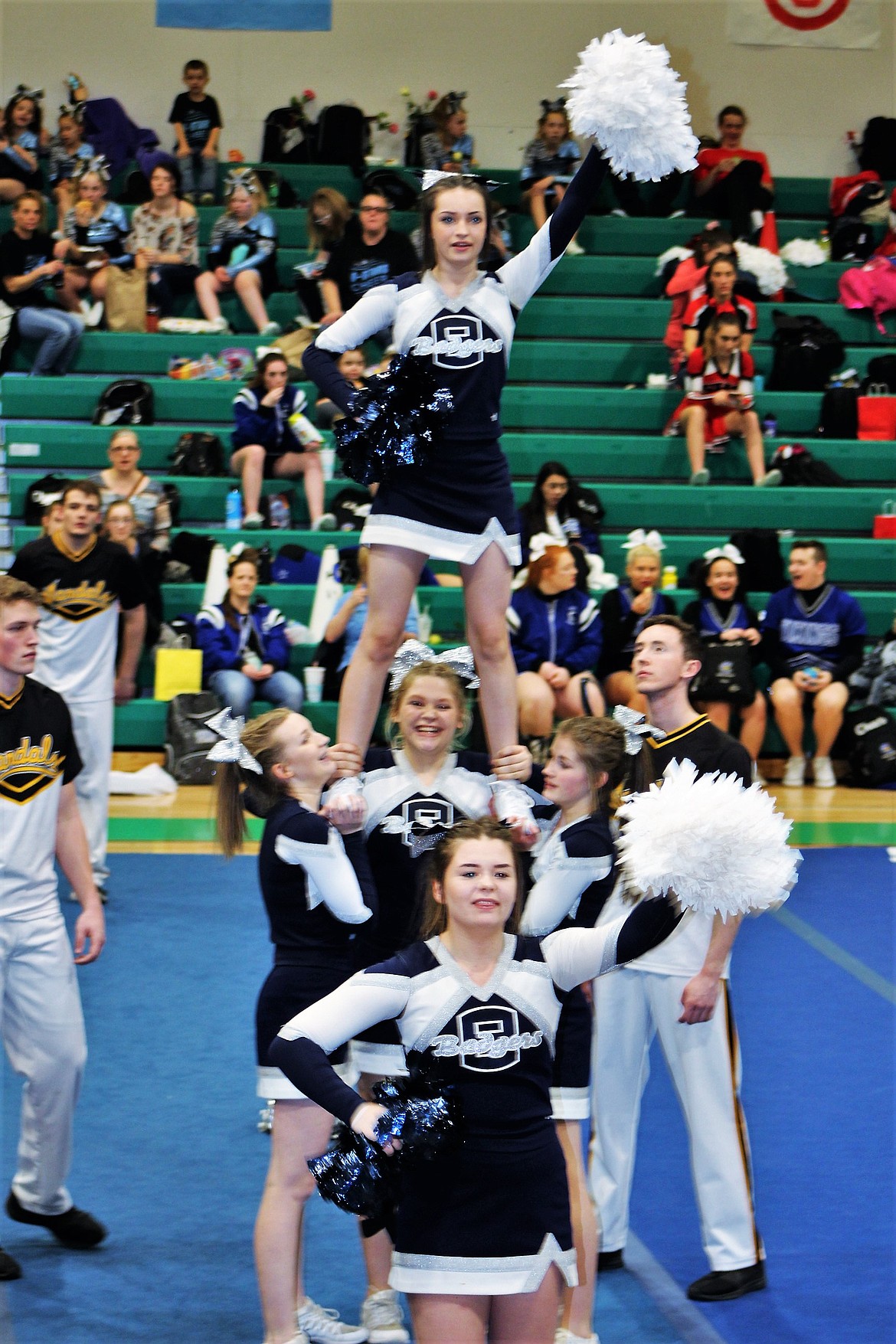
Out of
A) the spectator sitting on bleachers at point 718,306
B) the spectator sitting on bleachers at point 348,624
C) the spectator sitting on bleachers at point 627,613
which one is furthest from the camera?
the spectator sitting on bleachers at point 718,306

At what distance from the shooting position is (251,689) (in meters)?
8.66

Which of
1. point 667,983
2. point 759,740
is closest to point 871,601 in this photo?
point 759,740

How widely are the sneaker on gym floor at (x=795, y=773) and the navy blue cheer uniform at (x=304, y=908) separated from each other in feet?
19.8

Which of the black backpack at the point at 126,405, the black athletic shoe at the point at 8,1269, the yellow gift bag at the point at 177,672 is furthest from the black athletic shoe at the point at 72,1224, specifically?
the black backpack at the point at 126,405

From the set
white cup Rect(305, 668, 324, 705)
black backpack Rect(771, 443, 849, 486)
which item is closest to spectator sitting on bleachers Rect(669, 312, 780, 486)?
black backpack Rect(771, 443, 849, 486)

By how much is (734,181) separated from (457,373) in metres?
9.45

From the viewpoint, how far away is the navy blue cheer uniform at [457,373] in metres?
3.47

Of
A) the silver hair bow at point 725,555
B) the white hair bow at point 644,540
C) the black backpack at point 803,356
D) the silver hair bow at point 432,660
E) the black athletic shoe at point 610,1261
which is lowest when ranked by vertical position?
the black athletic shoe at point 610,1261

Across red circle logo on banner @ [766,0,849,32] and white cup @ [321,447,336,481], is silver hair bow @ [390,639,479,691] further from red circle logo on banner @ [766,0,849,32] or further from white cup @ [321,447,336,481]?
red circle logo on banner @ [766,0,849,32]

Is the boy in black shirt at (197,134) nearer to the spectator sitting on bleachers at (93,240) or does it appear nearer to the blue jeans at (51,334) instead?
the spectator sitting on bleachers at (93,240)

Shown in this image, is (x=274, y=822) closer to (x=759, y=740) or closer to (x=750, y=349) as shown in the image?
(x=759, y=740)

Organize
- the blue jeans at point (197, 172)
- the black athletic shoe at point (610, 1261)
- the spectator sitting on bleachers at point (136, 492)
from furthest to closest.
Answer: the blue jeans at point (197, 172) → the spectator sitting on bleachers at point (136, 492) → the black athletic shoe at point (610, 1261)

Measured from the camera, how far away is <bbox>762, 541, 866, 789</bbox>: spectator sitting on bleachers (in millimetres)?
8977

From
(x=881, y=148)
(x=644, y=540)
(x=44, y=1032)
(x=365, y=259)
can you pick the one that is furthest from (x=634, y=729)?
(x=881, y=148)
